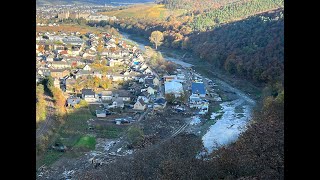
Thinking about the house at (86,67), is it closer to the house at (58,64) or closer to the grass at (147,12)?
the house at (58,64)

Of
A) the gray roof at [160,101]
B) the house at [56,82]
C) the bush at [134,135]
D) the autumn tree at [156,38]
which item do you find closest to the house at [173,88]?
the gray roof at [160,101]

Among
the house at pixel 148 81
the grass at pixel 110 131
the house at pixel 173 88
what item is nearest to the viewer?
the grass at pixel 110 131

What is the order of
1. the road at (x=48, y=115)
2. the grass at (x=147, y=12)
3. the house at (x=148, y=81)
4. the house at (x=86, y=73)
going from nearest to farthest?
the road at (x=48, y=115), the house at (x=86, y=73), the house at (x=148, y=81), the grass at (x=147, y=12)

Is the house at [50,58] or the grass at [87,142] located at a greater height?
the house at [50,58]

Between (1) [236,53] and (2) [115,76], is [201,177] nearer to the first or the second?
(2) [115,76]

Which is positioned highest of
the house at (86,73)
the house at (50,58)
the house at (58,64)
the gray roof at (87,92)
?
the house at (50,58)

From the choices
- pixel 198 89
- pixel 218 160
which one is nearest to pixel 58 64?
pixel 198 89

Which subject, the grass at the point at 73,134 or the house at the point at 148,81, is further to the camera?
the house at the point at 148,81
